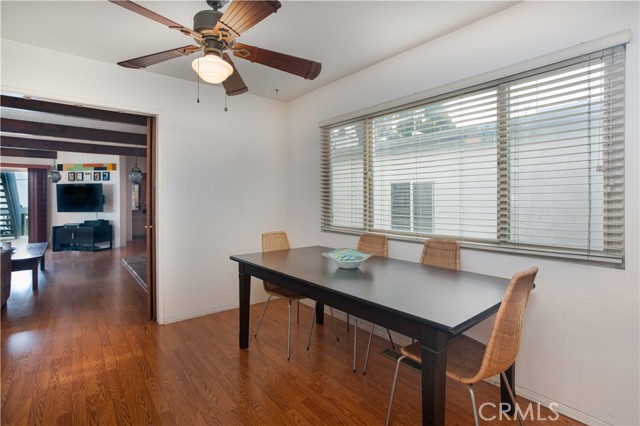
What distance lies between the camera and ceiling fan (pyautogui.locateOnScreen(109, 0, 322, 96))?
143 centimetres

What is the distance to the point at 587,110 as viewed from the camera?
1.77m

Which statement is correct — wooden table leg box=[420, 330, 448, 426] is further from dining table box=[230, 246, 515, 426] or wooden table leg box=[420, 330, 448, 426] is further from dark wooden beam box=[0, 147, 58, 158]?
dark wooden beam box=[0, 147, 58, 158]

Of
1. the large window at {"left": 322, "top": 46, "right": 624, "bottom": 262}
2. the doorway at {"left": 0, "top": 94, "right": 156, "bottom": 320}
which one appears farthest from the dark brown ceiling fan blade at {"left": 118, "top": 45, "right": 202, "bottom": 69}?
the large window at {"left": 322, "top": 46, "right": 624, "bottom": 262}

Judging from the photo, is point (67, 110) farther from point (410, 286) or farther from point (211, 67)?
point (410, 286)

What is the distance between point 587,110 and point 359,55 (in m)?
1.74

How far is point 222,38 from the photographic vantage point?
1.70m

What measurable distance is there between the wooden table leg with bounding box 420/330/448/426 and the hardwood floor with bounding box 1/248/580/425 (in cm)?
58

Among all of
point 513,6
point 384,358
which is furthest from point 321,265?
point 513,6

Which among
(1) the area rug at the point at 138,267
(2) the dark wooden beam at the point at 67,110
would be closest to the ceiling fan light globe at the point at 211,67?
(2) the dark wooden beam at the point at 67,110

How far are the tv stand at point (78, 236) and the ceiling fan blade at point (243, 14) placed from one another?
833 cm

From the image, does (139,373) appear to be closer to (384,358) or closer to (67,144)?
(384,358)

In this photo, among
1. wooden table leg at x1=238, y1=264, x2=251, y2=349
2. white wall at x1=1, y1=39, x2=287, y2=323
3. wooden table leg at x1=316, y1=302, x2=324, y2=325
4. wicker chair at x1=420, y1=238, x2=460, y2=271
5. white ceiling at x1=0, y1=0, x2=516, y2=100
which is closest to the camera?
white ceiling at x1=0, y1=0, x2=516, y2=100

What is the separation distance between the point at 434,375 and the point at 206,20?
201cm

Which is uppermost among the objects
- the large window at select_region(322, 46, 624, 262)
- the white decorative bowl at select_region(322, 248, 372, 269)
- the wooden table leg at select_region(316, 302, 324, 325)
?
the large window at select_region(322, 46, 624, 262)
